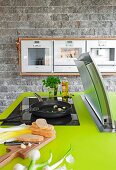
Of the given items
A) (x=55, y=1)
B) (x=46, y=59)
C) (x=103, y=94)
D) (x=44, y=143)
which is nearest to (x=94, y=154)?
(x=44, y=143)

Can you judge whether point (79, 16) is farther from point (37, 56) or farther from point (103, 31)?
point (37, 56)

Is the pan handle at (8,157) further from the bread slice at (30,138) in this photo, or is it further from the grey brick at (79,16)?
the grey brick at (79,16)

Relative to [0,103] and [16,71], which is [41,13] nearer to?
[16,71]

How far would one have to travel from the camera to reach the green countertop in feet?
2.67

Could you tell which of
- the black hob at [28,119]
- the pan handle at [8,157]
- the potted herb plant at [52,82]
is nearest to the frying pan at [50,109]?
the black hob at [28,119]

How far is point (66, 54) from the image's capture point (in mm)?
3492

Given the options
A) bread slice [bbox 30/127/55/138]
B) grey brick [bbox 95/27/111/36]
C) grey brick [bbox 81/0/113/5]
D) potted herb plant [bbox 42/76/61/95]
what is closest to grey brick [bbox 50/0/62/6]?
grey brick [bbox 81/0/113/5]

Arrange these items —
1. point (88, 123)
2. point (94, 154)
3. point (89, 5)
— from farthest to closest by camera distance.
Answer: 1. point (89, 5)
2. point (88, 123)
3. point (94, 154)

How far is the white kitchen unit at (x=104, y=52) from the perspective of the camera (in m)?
3.40

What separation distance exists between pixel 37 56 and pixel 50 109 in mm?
1963

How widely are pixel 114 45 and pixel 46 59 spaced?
3.42 ft

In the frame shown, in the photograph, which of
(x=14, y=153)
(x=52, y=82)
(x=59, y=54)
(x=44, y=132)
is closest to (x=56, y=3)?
(x=59, y=54)

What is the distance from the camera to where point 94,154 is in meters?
0.90

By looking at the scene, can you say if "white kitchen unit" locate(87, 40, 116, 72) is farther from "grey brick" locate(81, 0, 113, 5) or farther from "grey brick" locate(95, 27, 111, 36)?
"grey brick" locate(81, 0, 113, 5)
